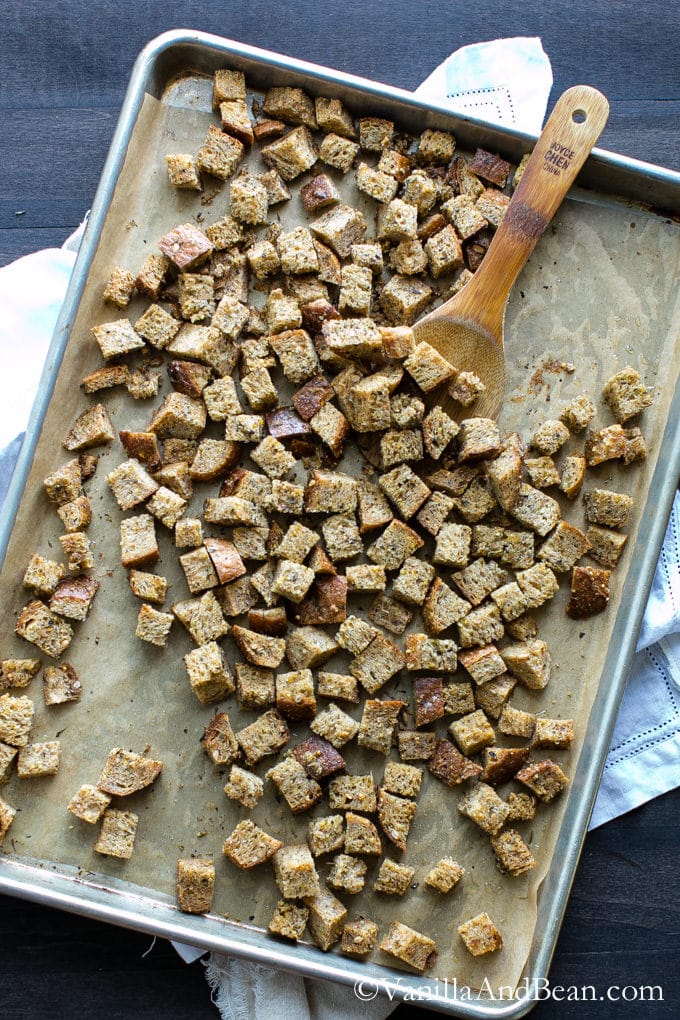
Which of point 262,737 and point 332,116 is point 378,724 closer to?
point 262,737

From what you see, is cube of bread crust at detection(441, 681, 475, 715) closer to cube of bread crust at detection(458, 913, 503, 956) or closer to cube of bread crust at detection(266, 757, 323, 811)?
cube of bread crust at detection(266, 757, 323, 811)

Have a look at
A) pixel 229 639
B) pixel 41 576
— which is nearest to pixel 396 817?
pixel 229 639

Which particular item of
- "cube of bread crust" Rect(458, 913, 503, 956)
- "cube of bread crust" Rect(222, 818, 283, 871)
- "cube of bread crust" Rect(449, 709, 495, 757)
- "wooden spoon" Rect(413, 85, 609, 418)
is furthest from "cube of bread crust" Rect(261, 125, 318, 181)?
"cube of bread crust" Rect(458, 913, 503, 956)

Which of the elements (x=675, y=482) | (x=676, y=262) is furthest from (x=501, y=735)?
(x=676, y=262)

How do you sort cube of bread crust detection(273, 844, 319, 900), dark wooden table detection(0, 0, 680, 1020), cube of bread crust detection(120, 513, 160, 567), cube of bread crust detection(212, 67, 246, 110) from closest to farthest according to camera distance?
cube of bread crust detection(273, 844, 319, 900) < cube of bread crust detection(120, 513, 160, 567) < cube of bread crust detection(212, 67, 246, 110) < dark wooden table detection(0, 0, 680, 1020)

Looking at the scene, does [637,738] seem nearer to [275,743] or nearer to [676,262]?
[275,743]

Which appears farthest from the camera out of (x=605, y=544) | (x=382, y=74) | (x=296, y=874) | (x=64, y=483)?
(x=382, y=74)
